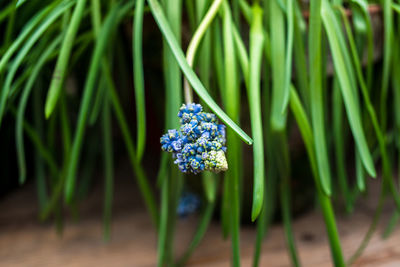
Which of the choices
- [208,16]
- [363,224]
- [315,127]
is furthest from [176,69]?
[363,224]

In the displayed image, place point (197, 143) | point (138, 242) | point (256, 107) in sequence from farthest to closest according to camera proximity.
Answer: point (138, 242)
point (256, 107)
point (197, 143)

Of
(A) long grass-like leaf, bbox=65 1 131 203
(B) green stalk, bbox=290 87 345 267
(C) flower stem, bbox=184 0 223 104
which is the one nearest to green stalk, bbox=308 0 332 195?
(B) green stalk, bbox=290 87 345 267

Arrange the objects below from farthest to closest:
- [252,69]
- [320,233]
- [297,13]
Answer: [320,233] < [297,13] < [252,69]

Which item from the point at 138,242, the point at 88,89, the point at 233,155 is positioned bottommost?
the point at 138,242

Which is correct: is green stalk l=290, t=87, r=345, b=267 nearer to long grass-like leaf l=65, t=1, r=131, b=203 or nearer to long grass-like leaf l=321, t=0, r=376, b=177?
long grass-like leaf l=321, t=0, r=376, b=177

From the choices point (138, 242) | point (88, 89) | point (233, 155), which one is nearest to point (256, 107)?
point (233, 155)

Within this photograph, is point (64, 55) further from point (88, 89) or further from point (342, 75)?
point (342, 75)

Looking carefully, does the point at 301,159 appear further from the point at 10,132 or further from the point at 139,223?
the point at 10,132
